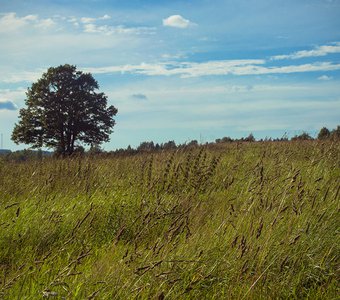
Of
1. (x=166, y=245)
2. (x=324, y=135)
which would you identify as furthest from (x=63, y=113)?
(x=166, y=245)

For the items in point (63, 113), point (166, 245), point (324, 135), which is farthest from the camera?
point (63, 113)

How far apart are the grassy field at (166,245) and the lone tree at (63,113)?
2735 centimetres

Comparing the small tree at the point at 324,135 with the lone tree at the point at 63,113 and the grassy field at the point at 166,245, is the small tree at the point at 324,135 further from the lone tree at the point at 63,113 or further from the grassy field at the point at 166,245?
the lone tree at the point at 63,113

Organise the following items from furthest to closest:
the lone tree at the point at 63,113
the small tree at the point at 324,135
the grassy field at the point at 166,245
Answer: the lone tree at the point at 63,113, the small tree at the point at 324,135, the grassy field at the point at 166,245

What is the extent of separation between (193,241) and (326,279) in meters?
1.30

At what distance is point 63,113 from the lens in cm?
3438

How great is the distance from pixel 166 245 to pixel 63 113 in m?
32.2

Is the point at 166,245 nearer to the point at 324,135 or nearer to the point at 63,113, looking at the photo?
the point at 324,135

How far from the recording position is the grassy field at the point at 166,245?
128 inches

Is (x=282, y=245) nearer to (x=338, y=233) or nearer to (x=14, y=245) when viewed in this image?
(x=338, y=233)

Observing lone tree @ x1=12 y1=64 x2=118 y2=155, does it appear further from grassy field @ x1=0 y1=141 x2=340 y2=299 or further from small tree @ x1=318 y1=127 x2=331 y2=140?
grassy field @ x1=0 y1=141 x2=340 y2=299

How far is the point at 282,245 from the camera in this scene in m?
4.06

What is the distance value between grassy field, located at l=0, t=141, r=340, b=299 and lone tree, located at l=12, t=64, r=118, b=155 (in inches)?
1077

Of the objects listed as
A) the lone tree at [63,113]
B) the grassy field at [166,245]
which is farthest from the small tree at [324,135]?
the lone tree at [63,113]
